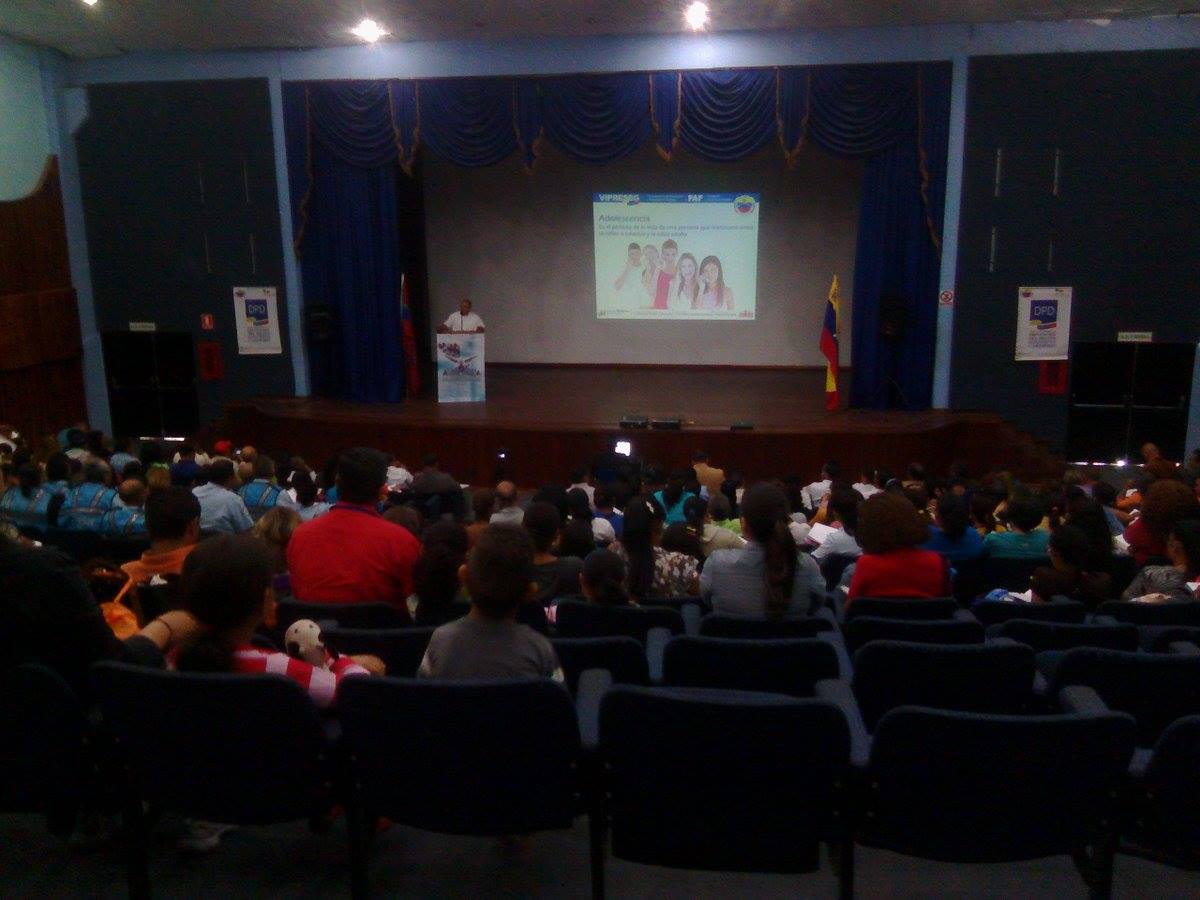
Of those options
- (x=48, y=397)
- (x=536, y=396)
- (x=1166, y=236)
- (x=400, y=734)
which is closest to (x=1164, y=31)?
(x=1166, y=236)

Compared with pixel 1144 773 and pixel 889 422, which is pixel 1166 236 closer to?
pixel 889 422

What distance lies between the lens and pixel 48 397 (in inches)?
400

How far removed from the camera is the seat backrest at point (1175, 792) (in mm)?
2043

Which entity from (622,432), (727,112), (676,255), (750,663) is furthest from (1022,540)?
(676,255)

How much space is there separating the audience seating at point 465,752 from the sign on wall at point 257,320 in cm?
892

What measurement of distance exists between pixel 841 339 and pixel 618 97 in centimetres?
400

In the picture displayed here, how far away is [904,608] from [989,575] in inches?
55.8

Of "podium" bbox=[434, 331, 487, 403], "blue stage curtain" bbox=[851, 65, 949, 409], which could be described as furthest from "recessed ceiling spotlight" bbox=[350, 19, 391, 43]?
"blue stage curtain" bbox=[851, 65, 949, 409]

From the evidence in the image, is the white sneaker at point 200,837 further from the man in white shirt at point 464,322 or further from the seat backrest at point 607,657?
the man in white shirt at point 464,322

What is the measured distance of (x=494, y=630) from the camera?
2.32m

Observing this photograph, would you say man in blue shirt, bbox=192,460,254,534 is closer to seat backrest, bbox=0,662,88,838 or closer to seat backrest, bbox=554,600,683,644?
seat backrest, bbox=554,600,683,644

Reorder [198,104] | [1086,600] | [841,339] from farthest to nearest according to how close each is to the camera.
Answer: [841,339] < [198,104] < [1086,600]


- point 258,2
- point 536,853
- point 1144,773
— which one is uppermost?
point 258,2

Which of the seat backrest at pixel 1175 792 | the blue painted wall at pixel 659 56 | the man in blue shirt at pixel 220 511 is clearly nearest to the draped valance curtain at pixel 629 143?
the blue painted wall at pixel 659 56
